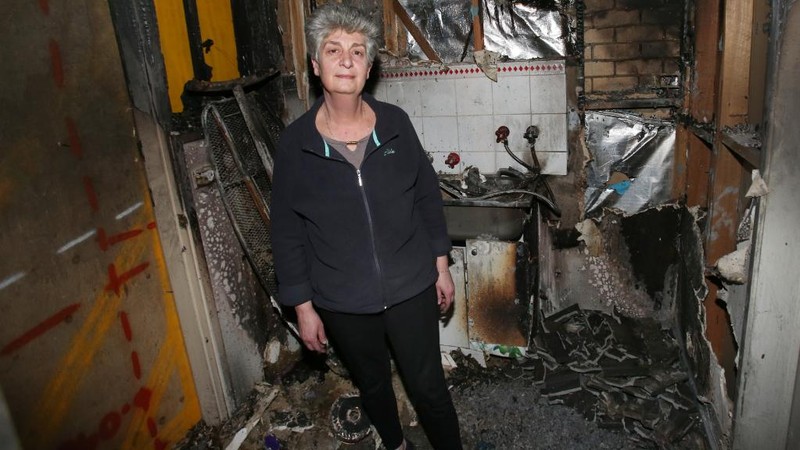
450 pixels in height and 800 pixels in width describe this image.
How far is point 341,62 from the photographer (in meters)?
1.75

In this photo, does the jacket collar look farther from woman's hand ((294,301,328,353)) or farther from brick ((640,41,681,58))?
brick ((640,41,681,58))

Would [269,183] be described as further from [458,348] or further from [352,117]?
[458,348]

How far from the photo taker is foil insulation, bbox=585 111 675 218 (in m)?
2.99

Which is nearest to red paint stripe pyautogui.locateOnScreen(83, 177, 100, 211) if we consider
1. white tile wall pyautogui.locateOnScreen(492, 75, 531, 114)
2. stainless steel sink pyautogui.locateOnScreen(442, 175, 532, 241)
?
stainless steel sink pyautogui.locateOnScreen(442, 175, 532, 241)

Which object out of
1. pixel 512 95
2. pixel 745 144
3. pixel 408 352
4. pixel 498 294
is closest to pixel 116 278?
pixel 408 352

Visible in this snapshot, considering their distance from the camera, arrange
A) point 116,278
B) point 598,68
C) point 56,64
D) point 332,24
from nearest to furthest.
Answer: point 332,24
point 56,64
point 116,278
point 598,68

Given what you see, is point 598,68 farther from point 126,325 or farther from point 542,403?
point 126,325

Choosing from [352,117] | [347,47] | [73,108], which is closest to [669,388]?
[352,117]

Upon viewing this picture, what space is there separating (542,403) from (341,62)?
203 cm

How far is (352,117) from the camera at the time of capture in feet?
5.99

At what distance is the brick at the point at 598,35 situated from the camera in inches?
115

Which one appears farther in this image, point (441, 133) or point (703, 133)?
point (441, 133)

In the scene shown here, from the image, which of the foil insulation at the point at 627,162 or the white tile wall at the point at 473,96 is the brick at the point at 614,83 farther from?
the white tile wall at the point at 473,96

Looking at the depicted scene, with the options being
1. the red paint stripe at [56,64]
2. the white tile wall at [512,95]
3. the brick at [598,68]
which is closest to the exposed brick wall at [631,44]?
the brick at [598,68]
